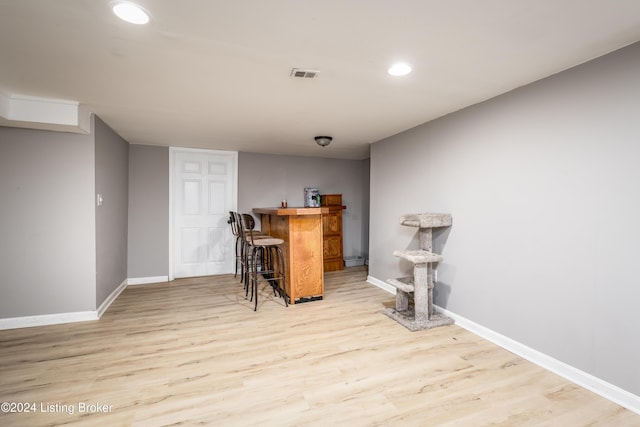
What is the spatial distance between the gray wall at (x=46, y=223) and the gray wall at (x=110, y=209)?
120 millimetres

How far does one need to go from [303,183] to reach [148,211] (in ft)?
8.38

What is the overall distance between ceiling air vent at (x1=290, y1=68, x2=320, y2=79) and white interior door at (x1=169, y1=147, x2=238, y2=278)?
301 centimetres

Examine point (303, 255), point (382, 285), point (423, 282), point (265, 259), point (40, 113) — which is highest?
point (40, 113)

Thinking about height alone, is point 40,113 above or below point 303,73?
below

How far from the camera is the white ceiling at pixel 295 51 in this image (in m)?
1.34

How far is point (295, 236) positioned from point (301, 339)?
4.03ft

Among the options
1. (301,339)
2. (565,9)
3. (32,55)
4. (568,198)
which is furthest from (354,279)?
(32,55)

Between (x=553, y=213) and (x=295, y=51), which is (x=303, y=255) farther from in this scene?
(x=553, y=213)

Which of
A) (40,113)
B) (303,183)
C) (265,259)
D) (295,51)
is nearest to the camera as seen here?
(295,51)

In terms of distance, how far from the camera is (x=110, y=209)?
332 cm

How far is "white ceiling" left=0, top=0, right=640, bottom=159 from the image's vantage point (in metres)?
1.34

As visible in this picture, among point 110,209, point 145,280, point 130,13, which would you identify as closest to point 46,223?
point 110,209

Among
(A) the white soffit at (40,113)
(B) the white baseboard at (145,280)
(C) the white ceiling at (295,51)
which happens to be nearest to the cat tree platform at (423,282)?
(C) the white ceiling at (295,51)

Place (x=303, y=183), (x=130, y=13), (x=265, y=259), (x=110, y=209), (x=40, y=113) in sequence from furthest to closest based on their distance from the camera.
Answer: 1. (x=303, y=183)
2. (x=265, y=259)
3. (x=110, y=209)
4. (x=40, y=113)
5. (x=130, y=13)
